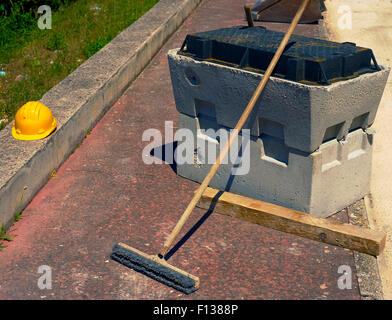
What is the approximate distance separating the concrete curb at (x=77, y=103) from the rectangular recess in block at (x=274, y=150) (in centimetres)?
218

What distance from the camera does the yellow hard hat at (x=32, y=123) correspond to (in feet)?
18.8

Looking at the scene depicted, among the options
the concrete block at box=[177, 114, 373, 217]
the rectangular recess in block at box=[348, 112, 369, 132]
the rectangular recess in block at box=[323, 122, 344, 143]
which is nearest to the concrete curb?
the concrete block at box=[177, 114, 373, 217]

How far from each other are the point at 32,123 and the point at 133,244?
180 centimetres

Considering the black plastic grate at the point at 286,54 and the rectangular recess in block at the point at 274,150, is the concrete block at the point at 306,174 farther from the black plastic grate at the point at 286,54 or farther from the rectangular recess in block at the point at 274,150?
the black plastic grate at the point at 286,54

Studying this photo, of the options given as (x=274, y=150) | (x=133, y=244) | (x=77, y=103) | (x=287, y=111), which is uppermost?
(x=287, y=111)

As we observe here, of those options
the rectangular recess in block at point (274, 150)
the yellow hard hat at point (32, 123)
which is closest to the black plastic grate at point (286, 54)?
the rectangular recess in block at point (274, 150)

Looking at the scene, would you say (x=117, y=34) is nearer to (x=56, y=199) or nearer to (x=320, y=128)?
(x=56, y=199)

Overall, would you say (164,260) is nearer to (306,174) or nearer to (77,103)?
(306,174)

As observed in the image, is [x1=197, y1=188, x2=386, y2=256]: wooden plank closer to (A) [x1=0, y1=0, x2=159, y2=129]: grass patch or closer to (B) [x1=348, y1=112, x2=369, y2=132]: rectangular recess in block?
(B) [x1=348, y1=112, x2=369, y2=132]: rectangular recess in block

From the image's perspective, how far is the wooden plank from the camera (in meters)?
4.59

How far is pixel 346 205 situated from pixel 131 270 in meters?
2.12

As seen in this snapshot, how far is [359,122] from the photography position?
16.7 ft

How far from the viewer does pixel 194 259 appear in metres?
4.64

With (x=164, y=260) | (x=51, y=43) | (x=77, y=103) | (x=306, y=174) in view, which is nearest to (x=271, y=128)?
(x=306, y=174)
